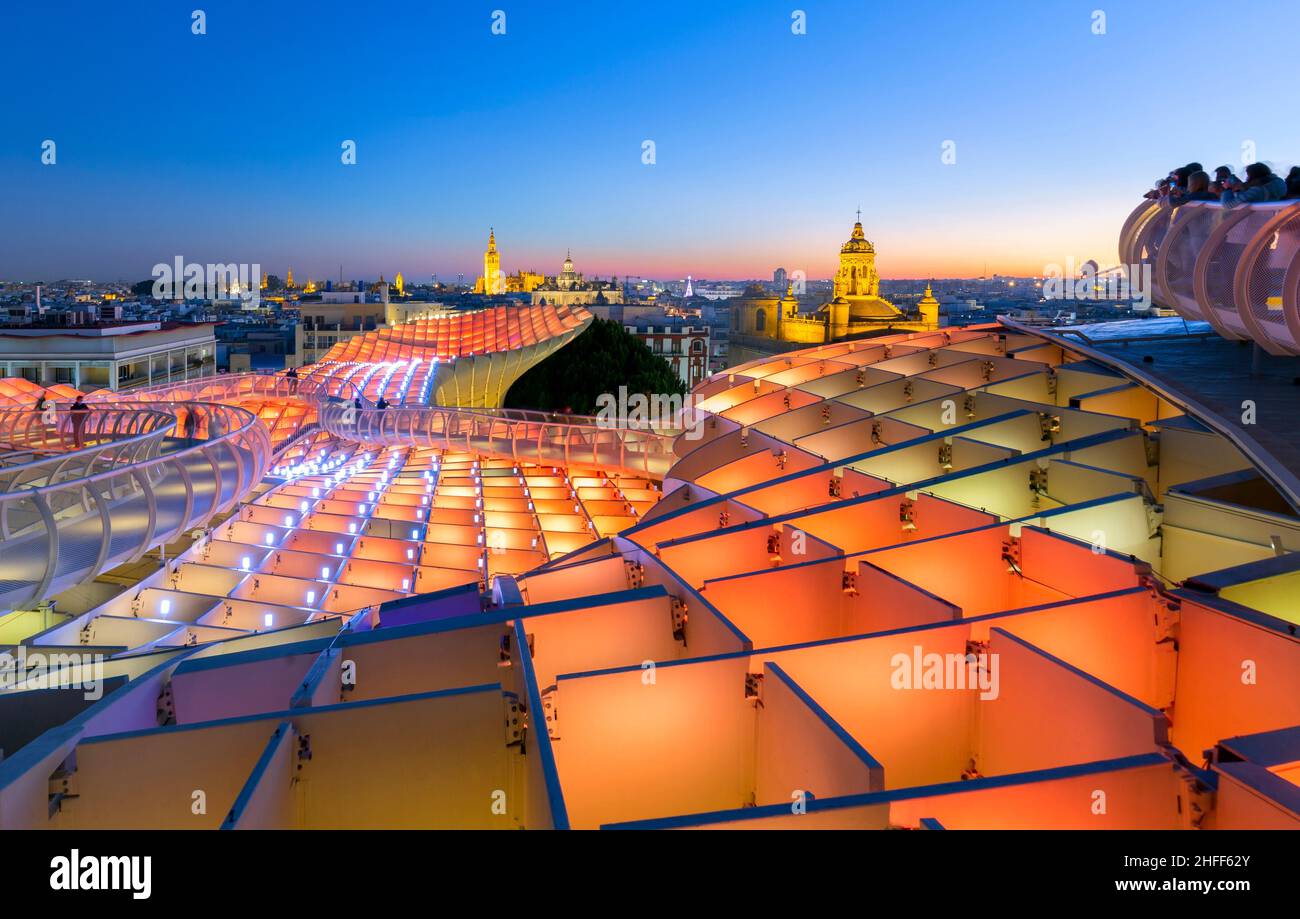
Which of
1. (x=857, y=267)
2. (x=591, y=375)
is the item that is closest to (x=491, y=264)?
(x=857, y=267)

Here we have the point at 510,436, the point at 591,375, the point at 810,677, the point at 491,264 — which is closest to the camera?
the point at 810,677

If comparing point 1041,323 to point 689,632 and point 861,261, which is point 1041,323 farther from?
point 861,261

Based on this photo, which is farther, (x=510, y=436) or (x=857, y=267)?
(x=857, y=267)

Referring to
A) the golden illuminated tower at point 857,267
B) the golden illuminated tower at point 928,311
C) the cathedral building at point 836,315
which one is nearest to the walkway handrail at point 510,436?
the cathedral building at point 836,315

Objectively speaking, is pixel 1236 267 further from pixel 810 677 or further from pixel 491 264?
pixel 491 264

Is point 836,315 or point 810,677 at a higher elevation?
point 836,315

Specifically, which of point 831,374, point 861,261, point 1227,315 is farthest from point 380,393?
point 861,261

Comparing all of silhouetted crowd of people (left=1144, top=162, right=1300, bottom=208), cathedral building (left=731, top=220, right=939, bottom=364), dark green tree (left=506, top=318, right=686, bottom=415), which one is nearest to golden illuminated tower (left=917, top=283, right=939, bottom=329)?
cathedral building (left=731, top=220, right=939, bottom=364)
